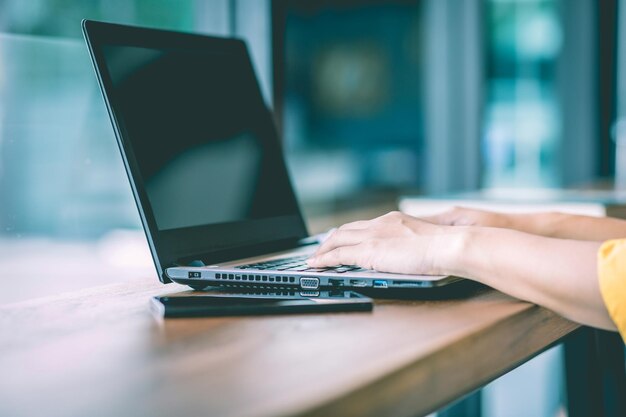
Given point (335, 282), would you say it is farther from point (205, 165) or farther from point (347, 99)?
point (347, 99)

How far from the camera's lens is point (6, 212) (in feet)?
4.79

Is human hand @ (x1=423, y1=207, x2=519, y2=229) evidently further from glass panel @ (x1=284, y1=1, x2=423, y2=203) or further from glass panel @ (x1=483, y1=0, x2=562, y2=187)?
glass panel @ (x1=483, y1=0, x2=562, y2=187)

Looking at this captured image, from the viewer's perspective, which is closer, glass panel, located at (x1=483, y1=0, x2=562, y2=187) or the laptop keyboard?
the laptop keyboard

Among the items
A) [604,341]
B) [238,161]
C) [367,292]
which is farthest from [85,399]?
[604,341]

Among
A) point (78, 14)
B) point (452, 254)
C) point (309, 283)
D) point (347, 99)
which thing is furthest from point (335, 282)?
point (347, 99)

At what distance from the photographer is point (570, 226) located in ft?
3.80

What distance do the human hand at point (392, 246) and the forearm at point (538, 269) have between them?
18 millimetres

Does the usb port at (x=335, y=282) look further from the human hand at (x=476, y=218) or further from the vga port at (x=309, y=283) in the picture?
the human hand at (x=476, y=218)

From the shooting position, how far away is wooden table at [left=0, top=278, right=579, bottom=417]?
1.72ft

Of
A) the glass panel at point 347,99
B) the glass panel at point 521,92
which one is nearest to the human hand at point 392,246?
the glass panel at point 347,99

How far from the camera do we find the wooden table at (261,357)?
1.72 feet

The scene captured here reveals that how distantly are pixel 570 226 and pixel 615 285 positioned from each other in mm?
389

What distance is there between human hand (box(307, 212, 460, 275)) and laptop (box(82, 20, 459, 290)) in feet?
0.07

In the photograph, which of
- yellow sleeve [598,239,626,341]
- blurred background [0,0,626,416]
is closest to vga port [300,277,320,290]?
yellow sleeve [598,239,626,341]
